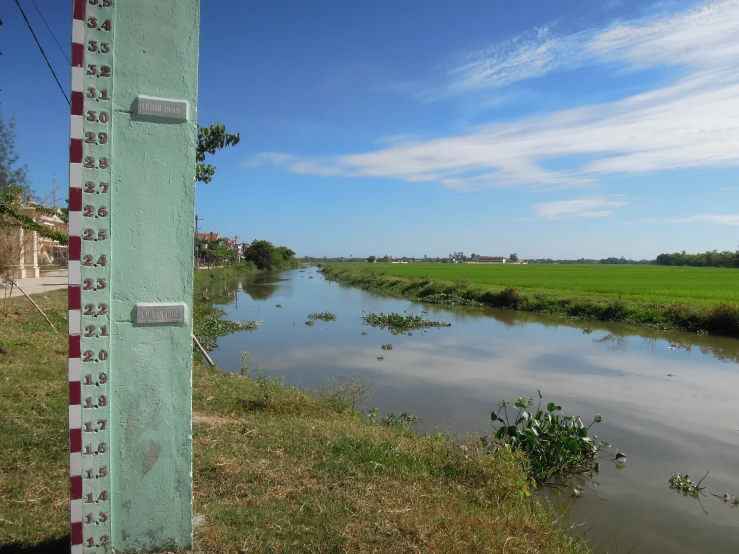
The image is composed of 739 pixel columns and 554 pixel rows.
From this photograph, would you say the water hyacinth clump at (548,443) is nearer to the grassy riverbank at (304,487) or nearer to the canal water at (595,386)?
the canal water at (595,386)

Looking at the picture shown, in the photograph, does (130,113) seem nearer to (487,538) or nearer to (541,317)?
(487,538)

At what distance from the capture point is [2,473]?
12.4 feet

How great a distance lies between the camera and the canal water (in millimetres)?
5207

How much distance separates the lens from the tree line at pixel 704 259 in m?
71.6

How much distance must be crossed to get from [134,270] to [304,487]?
220 centimetres

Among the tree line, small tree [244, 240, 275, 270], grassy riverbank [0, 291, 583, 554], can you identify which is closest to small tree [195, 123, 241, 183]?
grassy riverbank [0, 291, 583, 554]

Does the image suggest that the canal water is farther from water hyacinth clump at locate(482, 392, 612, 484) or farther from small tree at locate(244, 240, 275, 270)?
small tree at locate(244, 240, 275, 270)

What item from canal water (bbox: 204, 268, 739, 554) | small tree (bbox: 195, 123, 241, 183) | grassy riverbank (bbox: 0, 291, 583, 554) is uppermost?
small tree (bbox: 195, 123, 241, 183)

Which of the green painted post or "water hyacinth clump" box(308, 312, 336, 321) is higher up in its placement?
the green painted post

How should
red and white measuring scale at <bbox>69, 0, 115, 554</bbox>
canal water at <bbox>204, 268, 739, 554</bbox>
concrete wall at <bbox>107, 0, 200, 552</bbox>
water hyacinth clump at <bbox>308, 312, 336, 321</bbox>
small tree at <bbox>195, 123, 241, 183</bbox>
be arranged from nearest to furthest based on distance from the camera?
red and white measuring scale at <bbox>69, 0, 115, 554</bbox>, concrete wall at <bbox>107, 0, 200, 552</bbox>, canal water at <bbox>204, 268, 739, 554</bbox>, small tree at <bbox>195, 123, 241, 183</bbox>, water hyacinth clump at <bbox>308, 312, 336, 321</bbox>

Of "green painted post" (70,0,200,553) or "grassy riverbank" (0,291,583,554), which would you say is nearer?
"green painted post" (70,0,200,553)

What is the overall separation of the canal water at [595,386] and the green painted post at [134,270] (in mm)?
4072

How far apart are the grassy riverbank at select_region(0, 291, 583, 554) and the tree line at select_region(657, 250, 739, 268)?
82.5 m

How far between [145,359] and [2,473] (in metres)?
2.29
